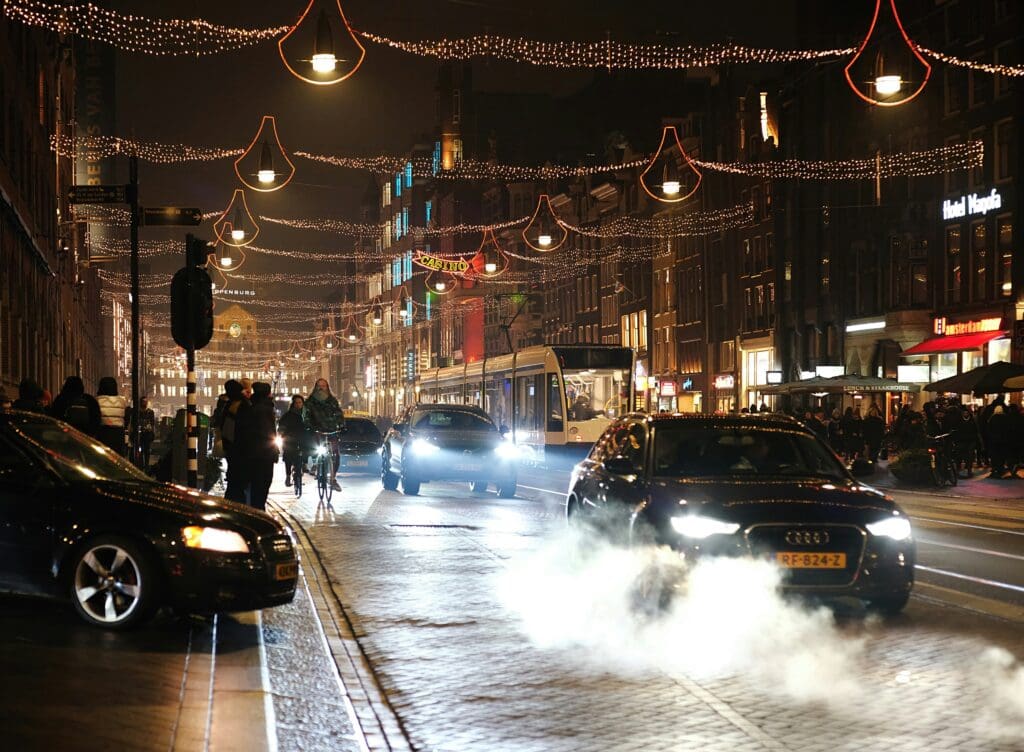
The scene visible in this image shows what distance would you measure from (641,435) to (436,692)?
502 centimetres

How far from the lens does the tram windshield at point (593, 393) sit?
4291 cm

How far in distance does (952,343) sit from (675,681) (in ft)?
145

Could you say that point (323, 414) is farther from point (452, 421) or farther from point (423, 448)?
point (452, 421)

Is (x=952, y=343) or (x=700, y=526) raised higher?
(x=952, y=343)

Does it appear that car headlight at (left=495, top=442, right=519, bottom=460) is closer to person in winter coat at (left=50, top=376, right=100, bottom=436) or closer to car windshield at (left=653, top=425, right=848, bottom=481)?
person in winter coat at (left=50, top=376, right=100, bottom=436)

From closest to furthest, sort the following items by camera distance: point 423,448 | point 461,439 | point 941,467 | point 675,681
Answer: point 675,681, point 423,448, point 461,439, point 941,467

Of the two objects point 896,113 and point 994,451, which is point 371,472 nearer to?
point 994,451

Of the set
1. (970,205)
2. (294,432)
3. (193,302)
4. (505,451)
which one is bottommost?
(505,451)

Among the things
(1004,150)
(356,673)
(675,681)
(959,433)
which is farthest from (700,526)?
(1004,150)

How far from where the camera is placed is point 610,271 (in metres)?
89.6

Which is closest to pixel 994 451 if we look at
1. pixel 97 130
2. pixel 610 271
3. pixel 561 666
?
pixel 561 666

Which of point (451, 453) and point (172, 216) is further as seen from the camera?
point (451, 453)

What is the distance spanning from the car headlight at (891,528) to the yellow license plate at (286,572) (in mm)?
3881

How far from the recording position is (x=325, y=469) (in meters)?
26.1
